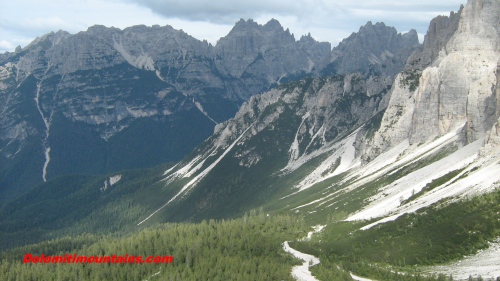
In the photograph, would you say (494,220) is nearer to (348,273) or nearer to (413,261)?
(413,261)

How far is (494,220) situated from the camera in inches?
4919

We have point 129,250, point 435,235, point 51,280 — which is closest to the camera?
point 435,235

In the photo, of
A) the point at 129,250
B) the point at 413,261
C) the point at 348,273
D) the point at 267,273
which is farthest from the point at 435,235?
the point at 129,250

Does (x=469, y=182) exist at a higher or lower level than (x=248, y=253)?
higher

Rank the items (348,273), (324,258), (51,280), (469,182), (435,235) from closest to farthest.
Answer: (348,273) < (435,235) < (324,258) < (469,182) < (51,280)

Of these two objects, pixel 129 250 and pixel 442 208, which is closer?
pixel 442 208

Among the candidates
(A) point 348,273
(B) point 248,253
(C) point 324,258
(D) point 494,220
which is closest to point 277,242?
(B) point 248,253

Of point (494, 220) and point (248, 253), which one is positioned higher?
point (494, 220)

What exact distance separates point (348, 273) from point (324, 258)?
21.8 metres

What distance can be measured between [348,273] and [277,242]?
51.3 metres

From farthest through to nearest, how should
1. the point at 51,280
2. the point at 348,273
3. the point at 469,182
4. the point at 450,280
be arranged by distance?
the point at 51,280, the point at 469,182, the point at 348,273, the point at 450,280

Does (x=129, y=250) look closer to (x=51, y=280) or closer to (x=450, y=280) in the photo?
(x=51, y=280)

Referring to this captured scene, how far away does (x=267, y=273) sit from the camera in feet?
438

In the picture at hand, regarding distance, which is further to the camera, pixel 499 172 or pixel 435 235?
pixel 499 172
